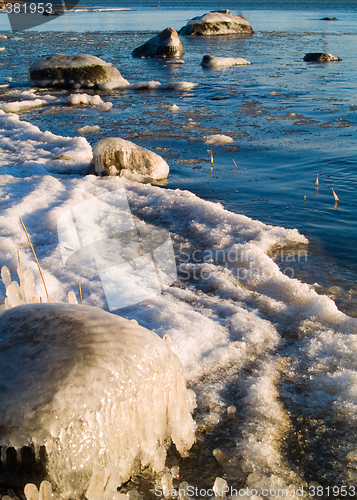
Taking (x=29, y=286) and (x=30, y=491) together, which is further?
(x=29, y=286)

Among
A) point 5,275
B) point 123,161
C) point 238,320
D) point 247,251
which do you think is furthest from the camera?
point 123,161

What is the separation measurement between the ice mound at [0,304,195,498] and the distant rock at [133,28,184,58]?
65.8 feet

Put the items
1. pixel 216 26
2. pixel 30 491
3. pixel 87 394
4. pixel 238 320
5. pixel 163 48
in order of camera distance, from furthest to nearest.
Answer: pixel 216 26, pixel 163 48, pixel 238 320, pixel 87 394, pixel 30 491

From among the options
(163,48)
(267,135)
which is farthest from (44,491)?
(163,48)

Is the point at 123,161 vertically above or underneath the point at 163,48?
underneath

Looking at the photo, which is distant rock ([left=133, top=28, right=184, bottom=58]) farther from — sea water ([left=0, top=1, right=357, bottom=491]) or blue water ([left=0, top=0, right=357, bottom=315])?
sea water ([left=0, top=1, right=357, bottom=491])

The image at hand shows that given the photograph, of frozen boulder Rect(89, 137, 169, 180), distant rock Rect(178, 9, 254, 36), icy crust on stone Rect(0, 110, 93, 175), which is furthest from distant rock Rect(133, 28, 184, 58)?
frozen boulder Rect(89, 137, 169, 180)

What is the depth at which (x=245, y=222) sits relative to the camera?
468 centimetres

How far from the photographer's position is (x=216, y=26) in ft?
93.6

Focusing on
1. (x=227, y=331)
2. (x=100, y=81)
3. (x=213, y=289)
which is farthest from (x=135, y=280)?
(x=100, y=81)

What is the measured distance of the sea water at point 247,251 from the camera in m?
2.24

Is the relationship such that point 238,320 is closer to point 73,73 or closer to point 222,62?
point 73,73

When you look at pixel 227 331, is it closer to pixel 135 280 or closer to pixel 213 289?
pixel 213 289

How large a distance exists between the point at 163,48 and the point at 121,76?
24.1 feet
